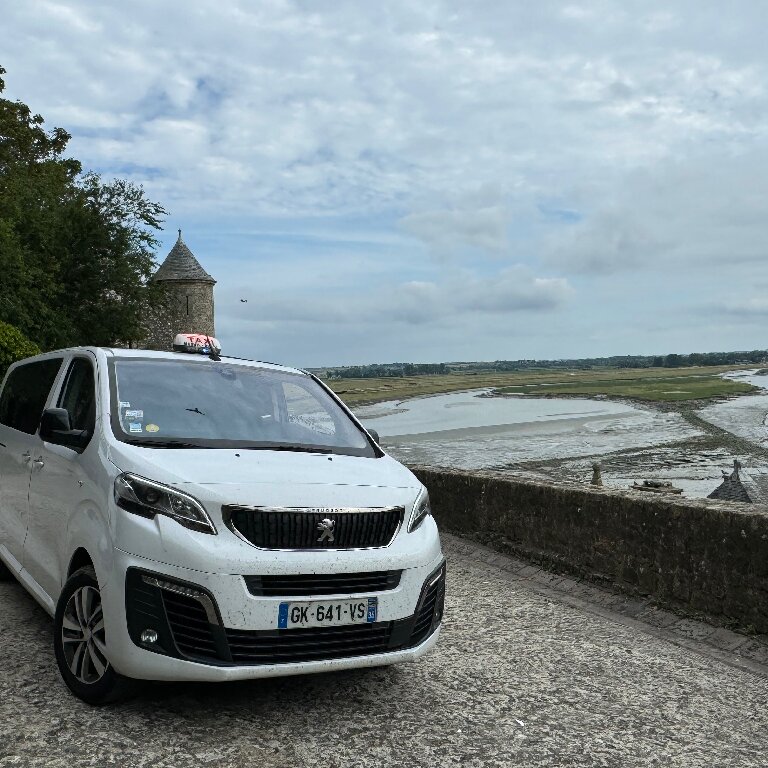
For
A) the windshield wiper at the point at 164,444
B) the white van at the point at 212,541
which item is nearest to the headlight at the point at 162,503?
the white van at the point at 212,541

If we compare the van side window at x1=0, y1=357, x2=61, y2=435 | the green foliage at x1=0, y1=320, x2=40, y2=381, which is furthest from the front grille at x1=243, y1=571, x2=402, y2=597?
the green foliage at x1=0, y1=320, x2=40, y2=381

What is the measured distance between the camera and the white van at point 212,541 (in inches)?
143

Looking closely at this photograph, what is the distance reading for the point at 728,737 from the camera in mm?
3975

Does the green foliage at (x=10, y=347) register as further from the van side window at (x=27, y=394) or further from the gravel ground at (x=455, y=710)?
the gravel ground at (x=455, y=710)

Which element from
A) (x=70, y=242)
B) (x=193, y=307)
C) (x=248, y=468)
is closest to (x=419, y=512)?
(x=248, y=468)

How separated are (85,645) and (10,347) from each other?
18792mm

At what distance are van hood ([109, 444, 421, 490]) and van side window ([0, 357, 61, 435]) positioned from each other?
1634mm

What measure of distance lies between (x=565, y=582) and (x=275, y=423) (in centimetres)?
327

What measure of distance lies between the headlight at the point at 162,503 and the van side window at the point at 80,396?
723mm

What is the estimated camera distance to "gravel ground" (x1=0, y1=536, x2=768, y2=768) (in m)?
3.60

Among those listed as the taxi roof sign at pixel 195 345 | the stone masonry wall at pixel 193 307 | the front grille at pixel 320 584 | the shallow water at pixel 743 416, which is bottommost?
the shallow water at pixel 743 416

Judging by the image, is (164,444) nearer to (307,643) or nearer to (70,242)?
(307,643)

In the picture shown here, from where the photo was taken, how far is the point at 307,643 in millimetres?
3752

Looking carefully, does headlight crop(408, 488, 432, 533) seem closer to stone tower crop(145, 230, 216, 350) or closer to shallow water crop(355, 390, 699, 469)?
shallow water crop(355, 390, 699, 469)
